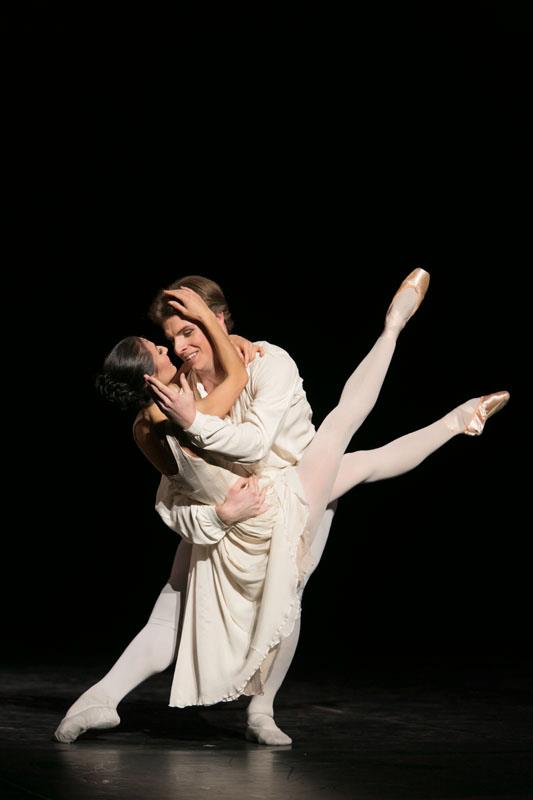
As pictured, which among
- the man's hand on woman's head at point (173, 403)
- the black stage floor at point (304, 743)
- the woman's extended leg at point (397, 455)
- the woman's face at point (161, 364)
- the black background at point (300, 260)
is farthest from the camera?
the black background at point (300, 260)

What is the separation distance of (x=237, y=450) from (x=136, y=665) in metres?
0.62

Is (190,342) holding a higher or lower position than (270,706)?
higher

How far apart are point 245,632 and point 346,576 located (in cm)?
284

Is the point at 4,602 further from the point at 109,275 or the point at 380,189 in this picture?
the point at 380,189

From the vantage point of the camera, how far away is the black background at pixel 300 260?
511cm

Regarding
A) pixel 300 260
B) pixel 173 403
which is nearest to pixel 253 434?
pixel 173 403

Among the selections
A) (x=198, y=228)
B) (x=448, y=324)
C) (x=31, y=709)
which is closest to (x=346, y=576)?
(x=448, y=324)

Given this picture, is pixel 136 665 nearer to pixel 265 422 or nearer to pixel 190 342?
pixel 265 422

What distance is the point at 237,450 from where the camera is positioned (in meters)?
2.83

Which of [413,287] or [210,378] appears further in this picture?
[413,287]

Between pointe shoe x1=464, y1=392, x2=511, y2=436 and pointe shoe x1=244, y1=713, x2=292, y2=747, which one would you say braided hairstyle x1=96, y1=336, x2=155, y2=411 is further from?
pointe shoe x1=464, y1=392, x2=511, y2=436

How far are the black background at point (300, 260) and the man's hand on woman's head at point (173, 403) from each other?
2234 mm

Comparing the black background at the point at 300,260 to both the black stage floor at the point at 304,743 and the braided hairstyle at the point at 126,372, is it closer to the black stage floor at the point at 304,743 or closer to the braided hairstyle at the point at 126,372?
the black stage floor at the point at 304,743

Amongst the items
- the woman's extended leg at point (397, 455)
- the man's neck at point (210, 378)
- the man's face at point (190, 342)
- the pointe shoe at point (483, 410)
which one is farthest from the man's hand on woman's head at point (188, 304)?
the pointe shoe at point (483, 410)
